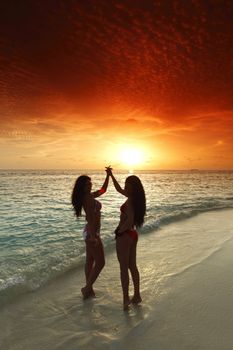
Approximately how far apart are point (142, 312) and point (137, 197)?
2165 mm

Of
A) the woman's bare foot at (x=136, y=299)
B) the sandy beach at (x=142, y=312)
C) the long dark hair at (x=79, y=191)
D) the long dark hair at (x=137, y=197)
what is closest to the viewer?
the sandy beach at (x=142, y=312)

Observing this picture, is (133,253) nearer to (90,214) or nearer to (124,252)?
(124,252)

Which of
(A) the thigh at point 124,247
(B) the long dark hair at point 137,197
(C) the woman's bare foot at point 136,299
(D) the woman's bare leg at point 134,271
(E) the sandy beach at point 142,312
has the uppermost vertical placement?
(B) the long dark hair at point 137,197

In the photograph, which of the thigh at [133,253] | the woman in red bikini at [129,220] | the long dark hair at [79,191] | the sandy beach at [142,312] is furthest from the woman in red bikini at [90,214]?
the sandy beach at [142,312]

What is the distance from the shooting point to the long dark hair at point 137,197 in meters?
5.57

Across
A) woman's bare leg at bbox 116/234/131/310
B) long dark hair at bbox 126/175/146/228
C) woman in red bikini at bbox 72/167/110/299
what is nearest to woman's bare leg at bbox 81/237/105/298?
woman in red bikini at bbox 72/167/110/299

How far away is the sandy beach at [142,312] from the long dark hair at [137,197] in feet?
6.00

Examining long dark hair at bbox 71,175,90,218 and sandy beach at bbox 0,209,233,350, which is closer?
sandy beach at bbox 0,209,233,350

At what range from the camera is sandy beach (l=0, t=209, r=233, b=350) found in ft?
16.4

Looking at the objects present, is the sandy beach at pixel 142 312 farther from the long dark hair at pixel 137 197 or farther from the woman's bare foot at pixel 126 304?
the long dark hair at pixel 137 197

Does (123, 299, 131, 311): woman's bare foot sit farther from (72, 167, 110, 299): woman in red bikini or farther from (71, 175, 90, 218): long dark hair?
(71, 175, 90, 218): long dark hair

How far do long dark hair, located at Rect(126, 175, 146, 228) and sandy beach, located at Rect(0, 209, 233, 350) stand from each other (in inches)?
72.0

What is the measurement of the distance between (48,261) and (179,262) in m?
3.82

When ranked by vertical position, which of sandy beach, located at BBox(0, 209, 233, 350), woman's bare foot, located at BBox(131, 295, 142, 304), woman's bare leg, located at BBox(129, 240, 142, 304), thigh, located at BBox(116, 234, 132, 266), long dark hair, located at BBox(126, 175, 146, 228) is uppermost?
long dark hair, located at BBox(126, 175, 146, 228)
